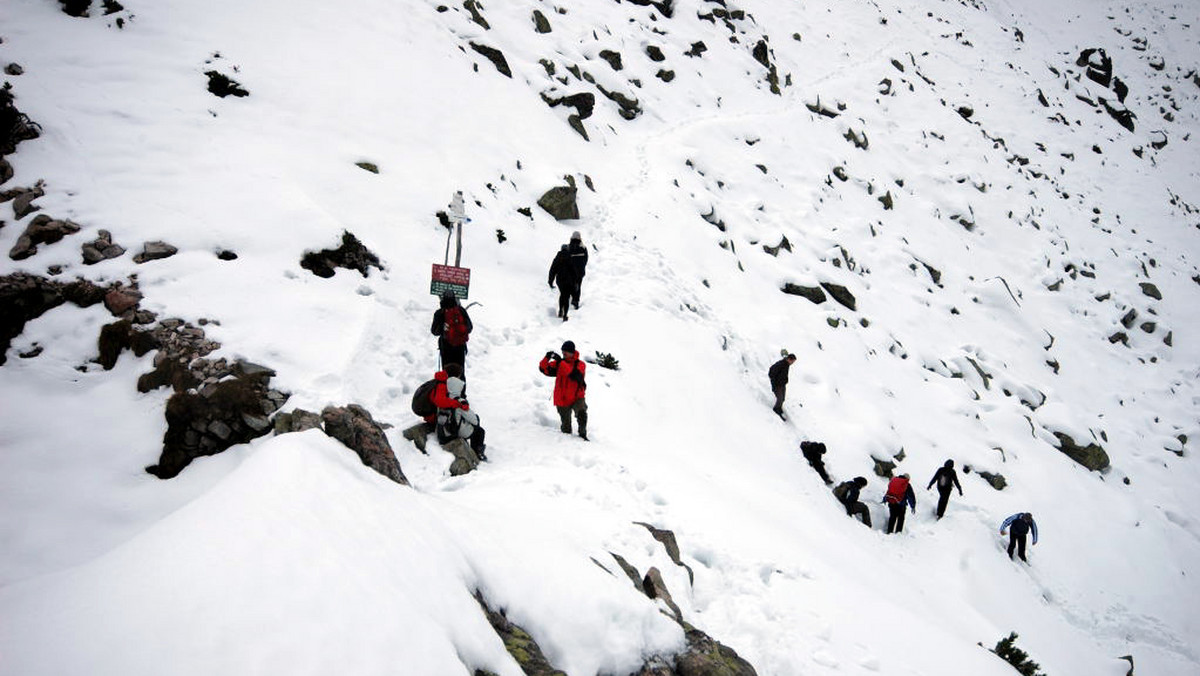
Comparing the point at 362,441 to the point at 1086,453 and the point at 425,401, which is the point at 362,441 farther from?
the point at 1086,453

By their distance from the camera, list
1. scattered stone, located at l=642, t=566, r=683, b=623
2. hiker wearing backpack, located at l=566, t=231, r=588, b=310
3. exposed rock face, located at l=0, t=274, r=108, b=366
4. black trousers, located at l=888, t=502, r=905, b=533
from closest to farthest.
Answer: scattered stone, located at l=642, t=566, r=683, b=623 → exposed rock face, located at l=0, t=274, r=108, b=366 → black trousers, located at l=888, t=502, r=905, b=533 → hiker wearing backpack, located at l=566, t=231, r=588, b=310

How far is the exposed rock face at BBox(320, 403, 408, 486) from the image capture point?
5145mm

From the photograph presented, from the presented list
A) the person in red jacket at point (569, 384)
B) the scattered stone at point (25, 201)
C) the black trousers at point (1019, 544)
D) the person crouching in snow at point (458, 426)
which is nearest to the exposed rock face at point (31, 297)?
the scattered stone at point (25, 201)

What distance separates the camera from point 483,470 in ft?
23.5

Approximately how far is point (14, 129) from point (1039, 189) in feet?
138

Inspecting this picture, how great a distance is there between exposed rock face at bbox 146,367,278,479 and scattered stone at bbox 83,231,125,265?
3.14m

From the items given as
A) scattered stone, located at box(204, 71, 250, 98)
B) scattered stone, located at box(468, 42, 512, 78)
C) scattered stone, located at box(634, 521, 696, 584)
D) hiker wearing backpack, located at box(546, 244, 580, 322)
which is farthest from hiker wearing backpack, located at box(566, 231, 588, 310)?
scattered stone, located at box(468, 42, 512, 78)

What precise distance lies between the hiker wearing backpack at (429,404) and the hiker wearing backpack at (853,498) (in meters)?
8.57

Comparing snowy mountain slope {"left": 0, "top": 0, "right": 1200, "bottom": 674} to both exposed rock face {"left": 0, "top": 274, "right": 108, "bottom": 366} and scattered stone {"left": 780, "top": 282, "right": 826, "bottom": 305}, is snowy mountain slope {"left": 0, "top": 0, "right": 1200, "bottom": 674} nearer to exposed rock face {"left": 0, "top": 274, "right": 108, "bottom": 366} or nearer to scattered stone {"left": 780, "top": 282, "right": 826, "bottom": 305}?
exposed rock face {"left": 0, "top": 274, "right": 108, "bottom": 366}

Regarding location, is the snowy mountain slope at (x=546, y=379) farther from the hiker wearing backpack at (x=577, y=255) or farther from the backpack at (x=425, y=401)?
the hiker wearing backpack at (x=577, y=255)

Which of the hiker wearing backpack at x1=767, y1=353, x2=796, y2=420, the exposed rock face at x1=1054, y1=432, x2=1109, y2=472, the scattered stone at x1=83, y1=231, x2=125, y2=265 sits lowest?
the exposed rock face at x1=1054, y1=432, x2=1109, y2=472

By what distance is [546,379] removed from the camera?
385 inches

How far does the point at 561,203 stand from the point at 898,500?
37.7ft

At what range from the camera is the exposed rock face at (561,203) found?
15.9 m
